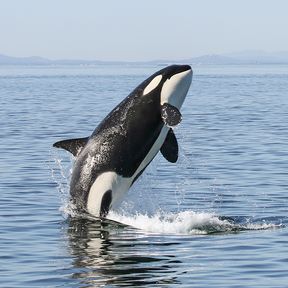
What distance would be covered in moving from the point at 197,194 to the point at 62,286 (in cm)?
861

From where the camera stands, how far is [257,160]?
25688 millimetres

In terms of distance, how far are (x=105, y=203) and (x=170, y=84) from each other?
223 cm

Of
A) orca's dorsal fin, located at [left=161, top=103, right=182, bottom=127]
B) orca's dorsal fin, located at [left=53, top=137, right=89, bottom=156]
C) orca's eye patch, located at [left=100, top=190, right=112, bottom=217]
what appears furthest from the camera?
orca's dorsal fin, located at [left=53, top=137, right=89, bottom=156]

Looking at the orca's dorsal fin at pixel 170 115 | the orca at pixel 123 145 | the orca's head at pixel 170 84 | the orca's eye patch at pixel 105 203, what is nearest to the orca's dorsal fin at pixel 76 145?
the orca at pixel 123 145

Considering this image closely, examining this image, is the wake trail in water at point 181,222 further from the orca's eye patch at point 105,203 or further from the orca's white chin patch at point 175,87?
the orca's white chin patch at point 175,87

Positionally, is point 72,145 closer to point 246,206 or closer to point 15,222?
point 15,222

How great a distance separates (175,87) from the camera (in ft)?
55.3

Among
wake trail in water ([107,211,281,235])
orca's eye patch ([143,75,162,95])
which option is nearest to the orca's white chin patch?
orca's eye patch ([143,75,162,95])

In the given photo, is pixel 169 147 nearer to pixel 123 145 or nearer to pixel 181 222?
pixel 123 145

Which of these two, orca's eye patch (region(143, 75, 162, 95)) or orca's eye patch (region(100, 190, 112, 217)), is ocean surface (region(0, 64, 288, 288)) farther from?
orca's eye patch (region(143, 75, 162, 95))

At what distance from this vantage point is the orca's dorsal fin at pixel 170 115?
53.0 ft

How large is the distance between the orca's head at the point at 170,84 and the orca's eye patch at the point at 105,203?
171 centimetres

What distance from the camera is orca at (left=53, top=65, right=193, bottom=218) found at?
16625mm

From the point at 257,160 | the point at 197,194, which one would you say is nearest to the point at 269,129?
the point at 257,160
